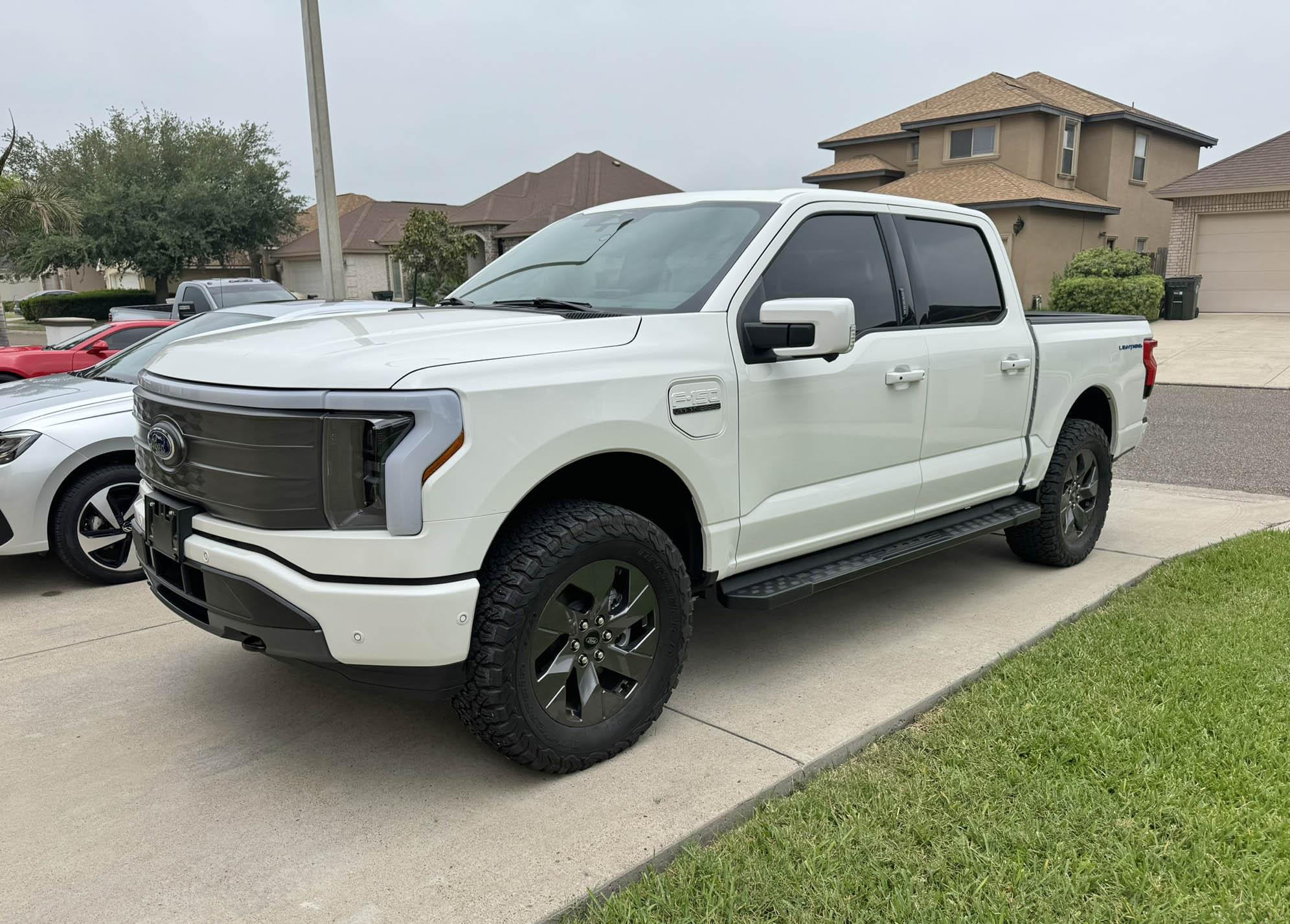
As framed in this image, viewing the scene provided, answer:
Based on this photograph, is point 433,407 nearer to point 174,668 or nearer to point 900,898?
point 900,898

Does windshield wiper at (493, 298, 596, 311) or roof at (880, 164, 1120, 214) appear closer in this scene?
windshield wiper at (493, 298, 596, 311)

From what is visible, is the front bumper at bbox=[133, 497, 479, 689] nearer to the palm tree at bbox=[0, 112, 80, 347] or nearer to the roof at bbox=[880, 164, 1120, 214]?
the palm tree at bbox=[0, 112, 80, 347]

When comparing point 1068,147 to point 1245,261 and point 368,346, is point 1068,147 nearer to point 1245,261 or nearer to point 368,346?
point 1245,261

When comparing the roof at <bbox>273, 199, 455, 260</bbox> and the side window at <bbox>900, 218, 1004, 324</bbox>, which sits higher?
the roof at <bbox>273, 199, 455, 260</bbox>

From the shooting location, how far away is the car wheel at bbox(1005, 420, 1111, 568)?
18.2ft

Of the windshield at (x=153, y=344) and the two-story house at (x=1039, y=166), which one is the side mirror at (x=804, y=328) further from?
the two-story house at (x=1039, y=166)

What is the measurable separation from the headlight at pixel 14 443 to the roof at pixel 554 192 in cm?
3200

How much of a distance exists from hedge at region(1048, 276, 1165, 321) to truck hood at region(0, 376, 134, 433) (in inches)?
802

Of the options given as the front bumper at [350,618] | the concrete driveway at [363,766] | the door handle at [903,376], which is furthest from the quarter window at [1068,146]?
the front bumper at [350,618]

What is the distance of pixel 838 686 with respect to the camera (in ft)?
13.4

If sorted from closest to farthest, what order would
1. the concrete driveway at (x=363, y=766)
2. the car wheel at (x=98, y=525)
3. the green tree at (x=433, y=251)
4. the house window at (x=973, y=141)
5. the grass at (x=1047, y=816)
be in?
1. the grass at (x=1047, y=816)
2. the concrete driveway at (x=363, y=766)
3. the car wheel at (x=98, y=525)
4. the house window at (x=973, y=141)
5. the green tree at (x=433, y=251)

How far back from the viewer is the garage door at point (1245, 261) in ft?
82.4

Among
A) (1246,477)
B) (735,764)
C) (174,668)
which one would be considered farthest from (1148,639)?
(1246,477)

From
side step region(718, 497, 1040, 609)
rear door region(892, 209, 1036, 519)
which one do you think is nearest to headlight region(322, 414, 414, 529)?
side step region(718, 497, 1040, 609)
